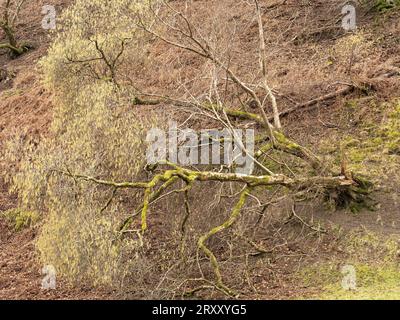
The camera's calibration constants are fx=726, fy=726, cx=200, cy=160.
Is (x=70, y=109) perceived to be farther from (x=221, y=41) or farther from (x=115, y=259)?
(x=115, y=259)

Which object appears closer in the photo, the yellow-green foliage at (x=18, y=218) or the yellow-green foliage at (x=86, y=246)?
the yellow-green foliage at (x=86, y=246)

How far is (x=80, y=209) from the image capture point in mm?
10711

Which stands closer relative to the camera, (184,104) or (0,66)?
(184,104)

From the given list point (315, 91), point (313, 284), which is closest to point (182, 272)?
point (313, 284)

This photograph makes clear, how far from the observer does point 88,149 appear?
1173cm

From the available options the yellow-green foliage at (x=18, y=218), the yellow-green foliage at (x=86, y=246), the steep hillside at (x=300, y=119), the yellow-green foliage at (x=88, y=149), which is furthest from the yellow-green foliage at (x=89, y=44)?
the yellow-green foliage at (x=86, y=246)

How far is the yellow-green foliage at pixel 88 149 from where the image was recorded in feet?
34.2

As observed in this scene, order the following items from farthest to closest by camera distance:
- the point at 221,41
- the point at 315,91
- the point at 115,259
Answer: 1. the point at 315,91
2. the point at 221,41
3. the point at 115,259

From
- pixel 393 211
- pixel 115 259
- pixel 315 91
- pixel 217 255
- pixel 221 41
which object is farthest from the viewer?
pixel 315 91

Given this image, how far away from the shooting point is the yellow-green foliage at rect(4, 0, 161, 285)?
1043 centimetres

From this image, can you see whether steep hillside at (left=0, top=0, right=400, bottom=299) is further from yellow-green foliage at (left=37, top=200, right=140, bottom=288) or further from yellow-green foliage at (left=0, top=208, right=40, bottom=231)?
yellow-green foliage at (left=37, top=200, right=140, bottom=288)

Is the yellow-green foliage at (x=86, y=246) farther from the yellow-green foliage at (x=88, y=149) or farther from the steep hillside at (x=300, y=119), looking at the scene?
the steep hillside at (x=300, y=119)

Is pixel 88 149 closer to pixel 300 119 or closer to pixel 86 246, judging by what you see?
pixel 86 246

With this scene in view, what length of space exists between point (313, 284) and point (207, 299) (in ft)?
6.05
